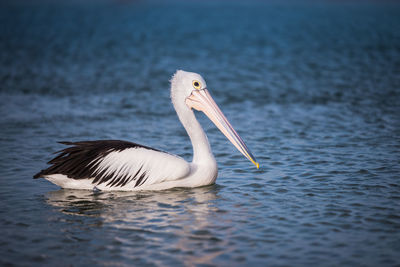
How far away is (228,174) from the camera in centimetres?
655

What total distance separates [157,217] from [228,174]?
5.39ft

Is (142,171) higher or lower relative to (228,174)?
higher

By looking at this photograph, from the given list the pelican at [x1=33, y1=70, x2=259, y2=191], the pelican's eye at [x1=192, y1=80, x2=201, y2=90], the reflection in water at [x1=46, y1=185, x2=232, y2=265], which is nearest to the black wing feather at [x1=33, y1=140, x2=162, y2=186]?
the pelican at [x1=33, y1=70, x2=259, y2=191]

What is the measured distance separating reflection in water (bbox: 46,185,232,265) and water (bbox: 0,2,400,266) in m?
0.02

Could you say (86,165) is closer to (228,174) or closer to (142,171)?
(142,171)

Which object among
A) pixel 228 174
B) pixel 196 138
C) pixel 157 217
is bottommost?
pixel 157 217

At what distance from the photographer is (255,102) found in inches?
438

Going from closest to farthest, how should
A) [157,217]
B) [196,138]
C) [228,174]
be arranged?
[157,217], [196,138], [228,174]

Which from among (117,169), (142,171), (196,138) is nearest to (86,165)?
(117,169)

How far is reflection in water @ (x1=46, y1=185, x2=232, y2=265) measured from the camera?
443 centimetres

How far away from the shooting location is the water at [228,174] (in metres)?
4.43

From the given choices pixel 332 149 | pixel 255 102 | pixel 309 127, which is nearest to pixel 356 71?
pixel 255 102

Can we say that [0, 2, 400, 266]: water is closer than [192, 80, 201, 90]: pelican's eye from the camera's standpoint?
Yes

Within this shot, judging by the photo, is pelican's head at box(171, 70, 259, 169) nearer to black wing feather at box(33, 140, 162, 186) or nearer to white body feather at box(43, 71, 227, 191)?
white body feather at box(43, 71, 227, 191)
